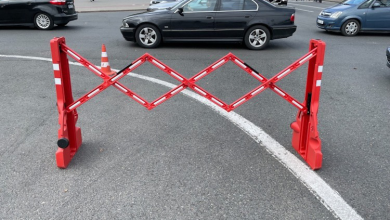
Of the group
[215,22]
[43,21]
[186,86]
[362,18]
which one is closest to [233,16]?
[215,22]

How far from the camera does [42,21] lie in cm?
1525

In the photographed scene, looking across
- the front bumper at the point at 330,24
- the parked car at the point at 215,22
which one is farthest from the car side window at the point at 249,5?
the front bumper at the point at 330,24

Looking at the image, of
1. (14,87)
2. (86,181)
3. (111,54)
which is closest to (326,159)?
(86,181)

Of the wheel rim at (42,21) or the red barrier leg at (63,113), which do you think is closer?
the red barrier leg at (63,113)

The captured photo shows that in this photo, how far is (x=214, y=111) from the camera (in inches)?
245

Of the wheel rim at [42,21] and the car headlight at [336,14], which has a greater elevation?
the car headlight at [336,14]

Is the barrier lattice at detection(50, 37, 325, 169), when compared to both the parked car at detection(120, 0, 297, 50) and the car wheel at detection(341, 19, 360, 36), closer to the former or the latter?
the parked car at detection(120, 0, 297, 50)

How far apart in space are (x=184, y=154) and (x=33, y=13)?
41.7ft

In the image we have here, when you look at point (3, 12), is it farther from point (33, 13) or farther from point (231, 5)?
point (231, 5)

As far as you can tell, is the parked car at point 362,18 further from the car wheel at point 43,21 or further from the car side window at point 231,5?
the car wheel at point 43,21

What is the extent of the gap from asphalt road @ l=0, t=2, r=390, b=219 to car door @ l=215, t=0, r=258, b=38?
9.58 feet

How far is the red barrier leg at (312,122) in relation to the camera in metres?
4.30

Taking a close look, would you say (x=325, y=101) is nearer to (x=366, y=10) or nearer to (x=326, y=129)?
(x=326, y=129)

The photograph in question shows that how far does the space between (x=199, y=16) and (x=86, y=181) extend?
26.5 ft
